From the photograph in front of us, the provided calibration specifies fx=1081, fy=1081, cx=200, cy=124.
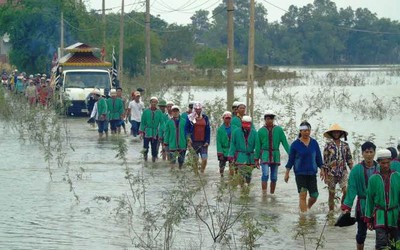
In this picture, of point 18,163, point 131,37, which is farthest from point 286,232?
point 131,37

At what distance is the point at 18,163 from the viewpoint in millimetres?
22891

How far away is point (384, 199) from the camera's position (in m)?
10.9

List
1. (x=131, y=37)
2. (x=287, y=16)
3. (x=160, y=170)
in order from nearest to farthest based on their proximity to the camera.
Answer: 1. (x=160, y=170)
2. (x=131, y=37)
3. (x=287, y=16)

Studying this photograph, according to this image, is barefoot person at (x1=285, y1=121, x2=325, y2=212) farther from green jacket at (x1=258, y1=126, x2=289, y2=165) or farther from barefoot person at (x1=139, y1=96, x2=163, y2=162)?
barefoot person at (x1=139, y1=96, x2=163, y2=162)

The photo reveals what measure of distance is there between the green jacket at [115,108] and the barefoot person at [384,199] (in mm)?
17574

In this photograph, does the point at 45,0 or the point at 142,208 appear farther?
the point at 45,0

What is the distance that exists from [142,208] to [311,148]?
2.74 m

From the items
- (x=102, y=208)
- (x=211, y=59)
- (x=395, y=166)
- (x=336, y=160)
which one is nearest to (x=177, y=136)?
(x=102, y=208)

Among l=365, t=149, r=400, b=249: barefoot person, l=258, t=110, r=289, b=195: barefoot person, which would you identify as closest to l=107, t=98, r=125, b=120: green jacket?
l=258, t=110, r=289, b=195: barefoot person

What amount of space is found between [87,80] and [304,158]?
23.5 metres

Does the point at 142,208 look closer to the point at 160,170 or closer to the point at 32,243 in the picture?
the point at 32,243

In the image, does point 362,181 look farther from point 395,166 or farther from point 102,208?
point 102,208

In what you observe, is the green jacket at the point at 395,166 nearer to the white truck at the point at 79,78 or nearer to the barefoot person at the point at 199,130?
the barefoot person at the point at 199,130

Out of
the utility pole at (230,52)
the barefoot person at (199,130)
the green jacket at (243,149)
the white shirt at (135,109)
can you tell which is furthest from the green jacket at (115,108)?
the green jacket at (243,149)
